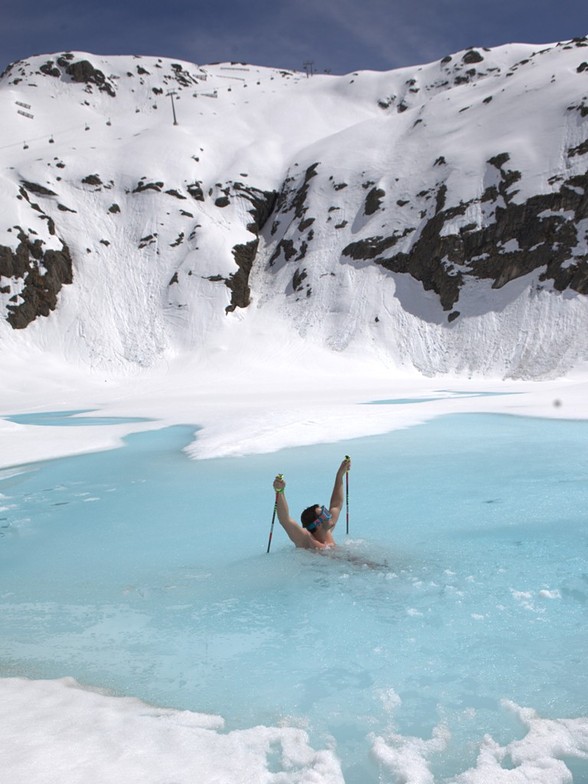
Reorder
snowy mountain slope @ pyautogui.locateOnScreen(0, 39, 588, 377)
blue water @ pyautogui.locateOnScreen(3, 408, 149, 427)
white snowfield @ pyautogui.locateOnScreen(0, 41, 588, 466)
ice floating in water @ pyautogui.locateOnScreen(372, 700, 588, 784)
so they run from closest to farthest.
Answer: ice floating in water @ pyautogui.locateOnScreen(372, 700, 588, 784)
blue water @ pyautogui.locateOnScreen(3, 408, 149, 427)
white snowfield @ pyautogui.locateOnScreen(0, 41, 588, 466)
snowy mountain slope @ pyautogui.locateOnScreen(0, 39, 588, 377)

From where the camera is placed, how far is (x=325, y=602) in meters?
4.96

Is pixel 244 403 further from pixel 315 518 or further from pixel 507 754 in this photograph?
pixel 507 754

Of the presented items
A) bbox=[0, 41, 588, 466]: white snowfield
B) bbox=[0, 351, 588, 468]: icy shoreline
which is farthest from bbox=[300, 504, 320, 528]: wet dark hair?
bbox=[0, 41, 588, 466]: white snowfield

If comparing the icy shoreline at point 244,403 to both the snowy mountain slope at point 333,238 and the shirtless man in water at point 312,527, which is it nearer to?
the snowy mountain slope at point 333,238

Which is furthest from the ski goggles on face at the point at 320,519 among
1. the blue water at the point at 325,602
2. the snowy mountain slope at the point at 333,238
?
the snowy mountain slope at the point at 333,238

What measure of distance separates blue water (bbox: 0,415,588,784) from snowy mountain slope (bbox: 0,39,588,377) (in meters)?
39.3

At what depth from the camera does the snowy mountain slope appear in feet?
155

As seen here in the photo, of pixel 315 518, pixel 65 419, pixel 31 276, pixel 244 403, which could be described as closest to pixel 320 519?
pixel 315 518

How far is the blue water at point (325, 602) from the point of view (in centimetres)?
345

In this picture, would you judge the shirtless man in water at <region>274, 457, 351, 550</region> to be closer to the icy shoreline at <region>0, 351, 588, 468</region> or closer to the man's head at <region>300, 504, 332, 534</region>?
the man's head at <region>300, 504, 332, 534</region>

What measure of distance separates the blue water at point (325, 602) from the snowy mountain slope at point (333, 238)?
39.3 metres

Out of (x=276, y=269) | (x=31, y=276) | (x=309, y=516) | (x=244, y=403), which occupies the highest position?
A: (x=276, y=269)

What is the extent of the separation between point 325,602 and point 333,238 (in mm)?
53984

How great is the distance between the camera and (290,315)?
52.9 metres
